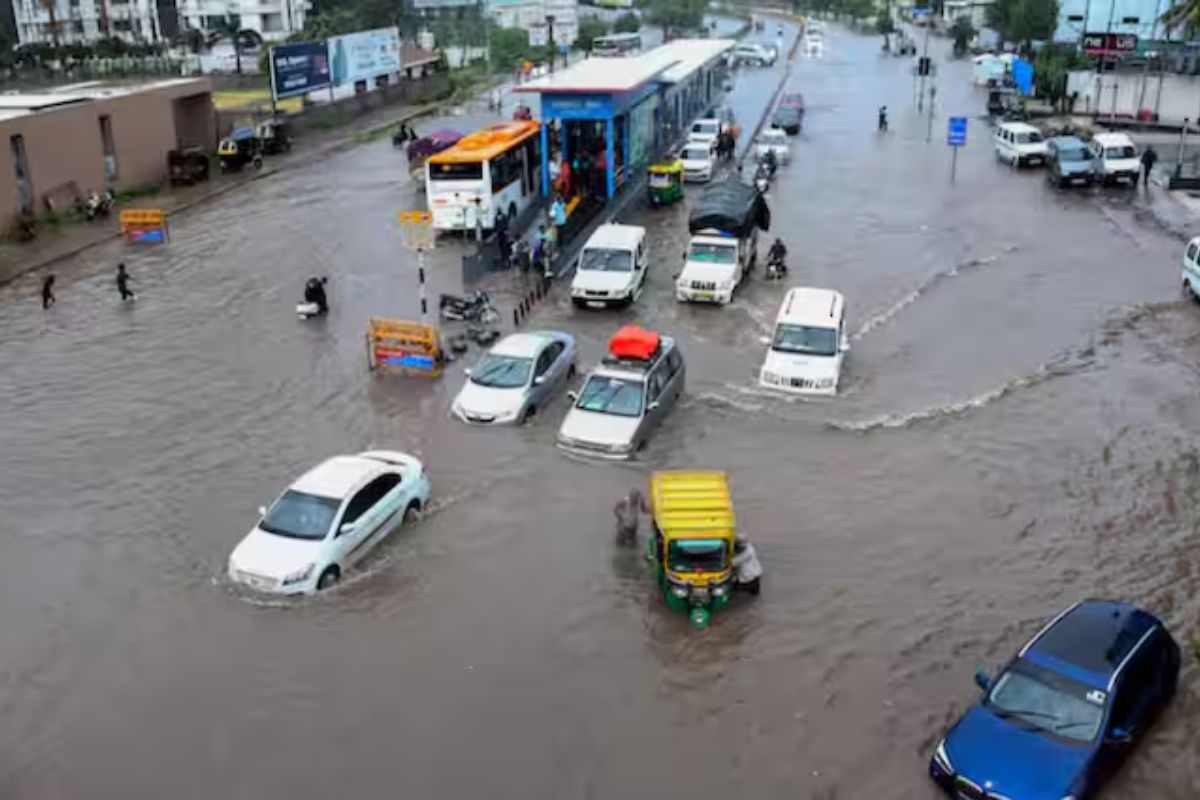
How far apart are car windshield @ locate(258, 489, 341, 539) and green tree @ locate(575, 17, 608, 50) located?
271ft

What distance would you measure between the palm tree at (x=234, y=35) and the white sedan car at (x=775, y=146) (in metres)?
38.8

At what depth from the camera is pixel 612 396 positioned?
18719 millimetres

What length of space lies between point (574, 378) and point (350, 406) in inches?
163

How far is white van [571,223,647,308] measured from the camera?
1013 inches

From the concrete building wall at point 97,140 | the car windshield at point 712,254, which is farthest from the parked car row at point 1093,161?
the concrete building wall at point 97,140

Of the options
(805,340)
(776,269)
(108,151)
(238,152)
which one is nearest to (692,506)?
(805,340)

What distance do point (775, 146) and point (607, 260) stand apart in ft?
70.0

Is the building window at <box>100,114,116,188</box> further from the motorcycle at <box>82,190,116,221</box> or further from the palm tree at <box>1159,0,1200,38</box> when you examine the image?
the palm tree at <box>1159,0,1200,38</box>

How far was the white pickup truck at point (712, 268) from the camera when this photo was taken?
1032 inches

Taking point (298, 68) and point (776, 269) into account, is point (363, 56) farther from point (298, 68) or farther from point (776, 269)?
point (776, 269)

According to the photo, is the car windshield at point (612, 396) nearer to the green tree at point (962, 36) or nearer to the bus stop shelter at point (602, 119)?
the bus stop shelter at point (602, 119)

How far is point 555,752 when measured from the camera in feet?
38.1

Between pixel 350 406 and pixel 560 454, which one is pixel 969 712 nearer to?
pixel 560 454

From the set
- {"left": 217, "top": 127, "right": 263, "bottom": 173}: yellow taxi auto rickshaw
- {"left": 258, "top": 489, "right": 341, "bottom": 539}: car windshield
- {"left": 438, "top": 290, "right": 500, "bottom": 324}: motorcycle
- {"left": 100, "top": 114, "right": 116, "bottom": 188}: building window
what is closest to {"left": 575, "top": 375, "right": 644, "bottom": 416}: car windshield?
{"left": 258, "top": 489, "right": 341, "bottom": 539}: car windshield
